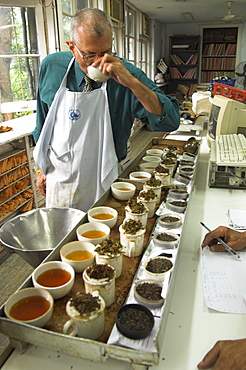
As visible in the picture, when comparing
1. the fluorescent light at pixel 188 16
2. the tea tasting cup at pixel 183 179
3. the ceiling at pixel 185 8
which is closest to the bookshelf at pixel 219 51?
the ceiling at pixel 185 8

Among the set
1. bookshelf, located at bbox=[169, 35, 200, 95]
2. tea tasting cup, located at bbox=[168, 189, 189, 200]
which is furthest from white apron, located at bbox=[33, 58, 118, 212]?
bookshelf, located at bbox=[169, 35, 200, 95]

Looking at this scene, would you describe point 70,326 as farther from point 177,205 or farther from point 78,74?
point 78,74

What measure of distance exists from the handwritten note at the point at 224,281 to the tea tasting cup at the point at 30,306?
51 centimetres

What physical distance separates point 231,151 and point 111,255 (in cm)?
122

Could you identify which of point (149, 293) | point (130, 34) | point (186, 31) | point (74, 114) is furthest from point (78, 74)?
point (186, 31)

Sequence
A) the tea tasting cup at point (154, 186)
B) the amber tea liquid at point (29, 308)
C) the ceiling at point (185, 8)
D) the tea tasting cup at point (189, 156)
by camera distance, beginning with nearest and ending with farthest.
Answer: the amber tea liquid at point (29, 308)
the tea tasting cup at point (154, 186)
the tea tasting cup at point (189, 156)
the ceiling at point (185, 8)

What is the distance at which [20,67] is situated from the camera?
376cm

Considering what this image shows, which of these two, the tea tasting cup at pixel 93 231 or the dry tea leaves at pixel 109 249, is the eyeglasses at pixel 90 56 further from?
the dry tea leaves at pixel 109 249

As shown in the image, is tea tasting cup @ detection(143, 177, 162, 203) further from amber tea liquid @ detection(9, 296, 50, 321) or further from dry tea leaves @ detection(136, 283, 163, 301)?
amber tea liquid @ detection(9, 296, 50, 321)

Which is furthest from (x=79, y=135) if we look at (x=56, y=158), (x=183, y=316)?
(x=183, y=316)

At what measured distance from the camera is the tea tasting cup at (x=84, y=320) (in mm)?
793

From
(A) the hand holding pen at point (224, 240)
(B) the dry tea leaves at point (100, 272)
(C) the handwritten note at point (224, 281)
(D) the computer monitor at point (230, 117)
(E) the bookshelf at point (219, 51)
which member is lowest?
(C) the handwritten note at point (224, 281)

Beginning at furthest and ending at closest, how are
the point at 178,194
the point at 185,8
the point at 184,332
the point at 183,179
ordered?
1. the point at 185,8
2. the point at 183,179
3. the point at 178,194
4. the point at 184,332

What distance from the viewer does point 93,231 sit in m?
1.29
